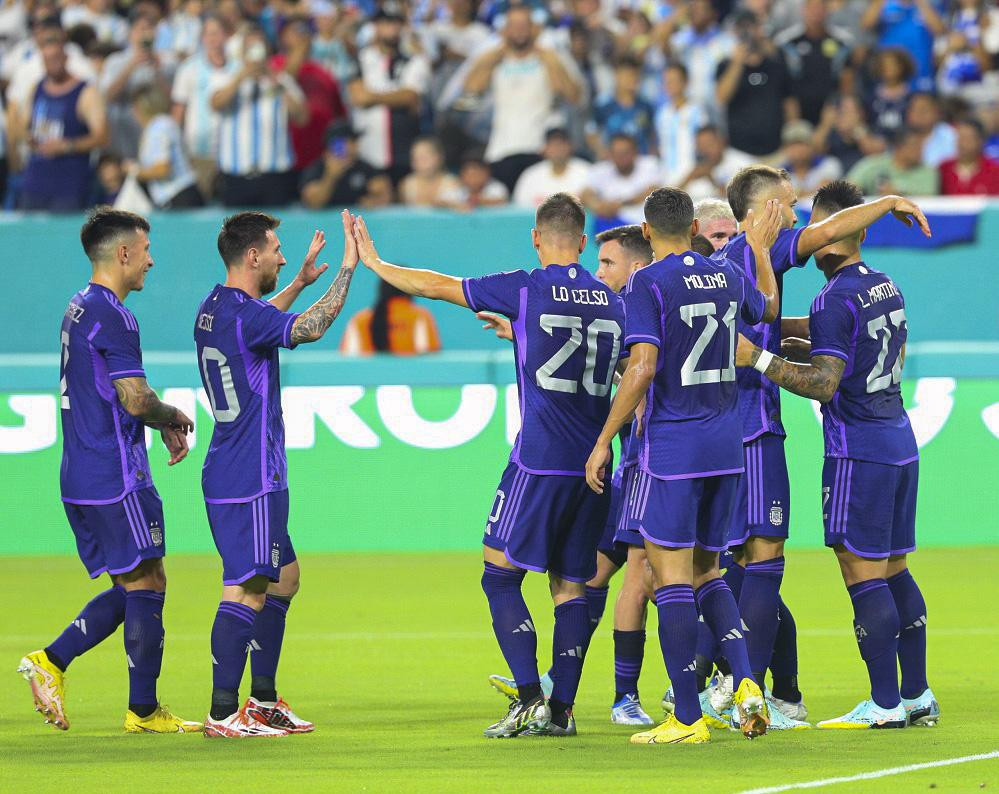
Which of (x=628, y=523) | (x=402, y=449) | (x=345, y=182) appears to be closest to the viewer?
(x=628, y=523)

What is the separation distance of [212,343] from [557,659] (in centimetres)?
200

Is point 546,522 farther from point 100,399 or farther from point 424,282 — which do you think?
point 100,399

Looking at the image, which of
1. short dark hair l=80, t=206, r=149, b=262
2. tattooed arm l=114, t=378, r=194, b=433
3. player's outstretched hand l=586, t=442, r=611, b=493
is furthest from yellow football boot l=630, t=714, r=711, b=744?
short dark hair l=80, t=206, r=149, b=262

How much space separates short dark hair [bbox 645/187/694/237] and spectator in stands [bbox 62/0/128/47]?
1340cm

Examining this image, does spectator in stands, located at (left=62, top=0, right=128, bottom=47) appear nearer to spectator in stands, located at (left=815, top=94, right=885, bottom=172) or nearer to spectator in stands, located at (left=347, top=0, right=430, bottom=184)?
spectator in stands, located at (left=347, top=0, right=430, bottom=184)

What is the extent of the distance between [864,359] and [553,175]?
8.83 metres

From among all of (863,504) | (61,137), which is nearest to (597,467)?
(863,504)

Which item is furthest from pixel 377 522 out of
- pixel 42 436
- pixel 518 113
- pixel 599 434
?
pixel 599 434

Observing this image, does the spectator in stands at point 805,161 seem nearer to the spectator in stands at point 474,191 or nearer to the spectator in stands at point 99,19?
the spectator in stands at point 474,191

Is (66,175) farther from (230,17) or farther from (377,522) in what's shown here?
(377,522)

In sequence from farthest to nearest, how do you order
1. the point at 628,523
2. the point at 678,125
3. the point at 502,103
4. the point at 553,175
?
the point at 502,103 < the point at 678,125 < the point at 553,175 < the point at 628,523

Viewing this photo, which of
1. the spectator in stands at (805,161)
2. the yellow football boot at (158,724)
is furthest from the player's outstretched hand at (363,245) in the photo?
the spectator in stands at (805,161)

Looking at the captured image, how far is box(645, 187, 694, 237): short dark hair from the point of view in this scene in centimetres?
705

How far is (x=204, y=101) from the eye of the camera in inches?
661
